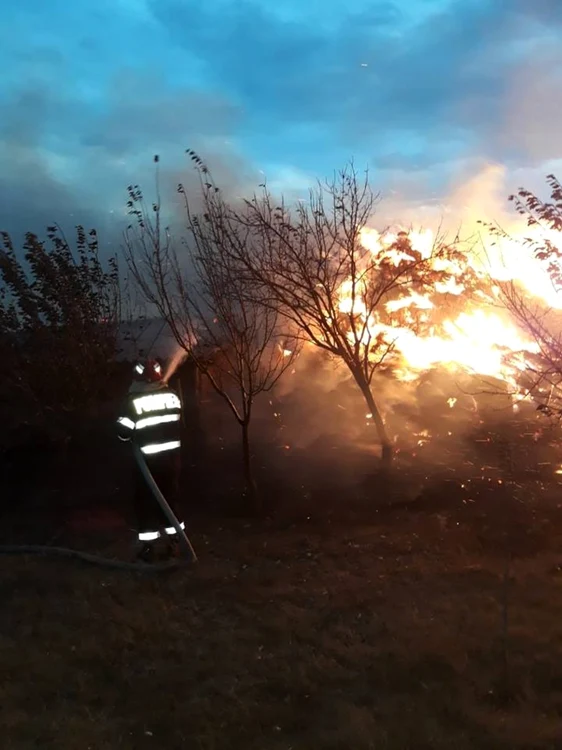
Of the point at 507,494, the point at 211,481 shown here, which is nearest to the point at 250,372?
the point at 211,481

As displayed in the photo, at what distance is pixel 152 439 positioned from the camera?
289 inches

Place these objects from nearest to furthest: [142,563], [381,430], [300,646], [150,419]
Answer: [300,646] < [142,563] < [150,419] < [381,430]

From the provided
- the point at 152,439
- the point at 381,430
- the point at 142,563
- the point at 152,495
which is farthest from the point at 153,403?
the point at 381,430

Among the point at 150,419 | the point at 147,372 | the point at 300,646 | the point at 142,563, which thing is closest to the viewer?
the point at 300,646

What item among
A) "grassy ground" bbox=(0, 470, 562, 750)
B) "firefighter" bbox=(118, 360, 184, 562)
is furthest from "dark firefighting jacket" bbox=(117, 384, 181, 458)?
"grassy ground" bbox=(0, 470, 562, 750)

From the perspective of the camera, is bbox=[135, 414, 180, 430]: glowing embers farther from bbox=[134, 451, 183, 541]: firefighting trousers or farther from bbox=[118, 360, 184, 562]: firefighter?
bbox=[134, 451, 183, 541]: firefighting trousers

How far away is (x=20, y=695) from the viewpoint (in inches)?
178

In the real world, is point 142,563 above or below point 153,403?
below

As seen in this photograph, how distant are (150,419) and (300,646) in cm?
315

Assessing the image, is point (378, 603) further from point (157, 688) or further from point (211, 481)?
point (211, 481)

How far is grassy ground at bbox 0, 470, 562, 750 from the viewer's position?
4.03 m

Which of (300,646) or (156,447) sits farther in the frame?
(156,447)

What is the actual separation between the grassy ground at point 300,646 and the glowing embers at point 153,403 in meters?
1.81

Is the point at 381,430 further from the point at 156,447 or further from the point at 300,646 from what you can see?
the point at 300,646
